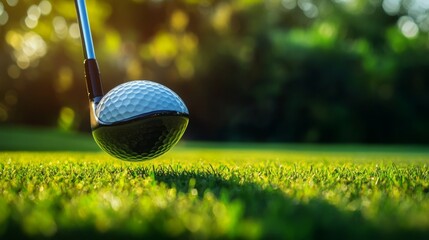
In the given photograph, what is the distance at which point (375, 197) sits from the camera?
1963 millimetres

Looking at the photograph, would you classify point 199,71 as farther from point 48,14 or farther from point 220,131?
point 48,14

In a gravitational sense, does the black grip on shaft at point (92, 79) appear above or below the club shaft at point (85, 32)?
below

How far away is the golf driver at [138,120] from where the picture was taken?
2.94 m

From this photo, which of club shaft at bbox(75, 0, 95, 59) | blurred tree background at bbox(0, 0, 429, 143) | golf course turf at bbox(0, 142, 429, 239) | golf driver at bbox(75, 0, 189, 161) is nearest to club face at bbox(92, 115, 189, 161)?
golf driver at bbox(75, 0, 189, 161)

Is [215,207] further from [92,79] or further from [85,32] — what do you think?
[85,32]

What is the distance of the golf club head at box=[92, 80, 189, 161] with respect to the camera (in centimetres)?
294

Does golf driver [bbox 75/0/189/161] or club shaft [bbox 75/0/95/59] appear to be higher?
club shaft [bbox 75/0/95/59]

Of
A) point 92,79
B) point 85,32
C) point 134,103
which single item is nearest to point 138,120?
point 134,103

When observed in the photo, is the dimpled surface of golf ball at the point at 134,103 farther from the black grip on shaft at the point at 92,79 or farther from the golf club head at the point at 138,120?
the black grip on shaft at the point at 92,79

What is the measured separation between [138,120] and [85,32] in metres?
0.92

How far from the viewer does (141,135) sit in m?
3.01

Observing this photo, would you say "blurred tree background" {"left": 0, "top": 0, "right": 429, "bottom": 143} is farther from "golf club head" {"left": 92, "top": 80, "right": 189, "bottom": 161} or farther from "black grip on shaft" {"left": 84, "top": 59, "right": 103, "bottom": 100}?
"golf club head" {"left": 92, "top": 80, "right": 189, "bottom": 161}

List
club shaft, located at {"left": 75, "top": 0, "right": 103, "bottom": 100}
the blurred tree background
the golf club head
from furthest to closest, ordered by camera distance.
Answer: the blurred tree background → club shaft, located at {"left": 75, "top": 0, "right": 103, "bottom": 100} → the golf club head

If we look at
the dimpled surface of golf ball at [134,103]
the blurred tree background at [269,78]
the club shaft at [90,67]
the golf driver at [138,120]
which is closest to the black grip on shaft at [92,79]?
the club shaft at [90,67]
